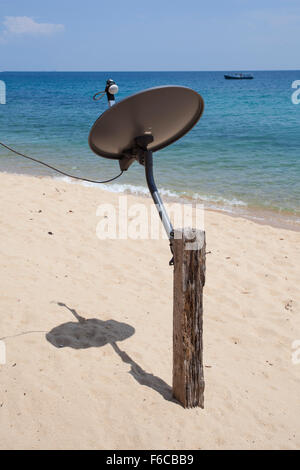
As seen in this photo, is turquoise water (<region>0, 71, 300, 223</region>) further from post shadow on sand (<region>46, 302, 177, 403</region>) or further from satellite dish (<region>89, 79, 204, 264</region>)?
satellite dish (<region>89, 79, 204, 264</region>)

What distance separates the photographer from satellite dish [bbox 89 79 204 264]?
2.90 meters

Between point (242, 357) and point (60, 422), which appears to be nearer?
point (60, 422)

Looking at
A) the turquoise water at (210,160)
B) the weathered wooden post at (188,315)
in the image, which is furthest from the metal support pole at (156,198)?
the turquoise water at (210,160)

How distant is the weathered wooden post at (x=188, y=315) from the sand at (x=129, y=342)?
0.16 metres

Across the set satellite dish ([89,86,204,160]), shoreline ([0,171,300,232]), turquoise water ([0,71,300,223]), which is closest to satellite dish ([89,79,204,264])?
satellite dish ([89,86,204,160])

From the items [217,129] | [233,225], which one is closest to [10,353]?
[233,225]

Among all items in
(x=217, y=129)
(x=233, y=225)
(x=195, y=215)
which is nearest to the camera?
(x=233, y=225)

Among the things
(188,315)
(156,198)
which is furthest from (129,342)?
(156,198)

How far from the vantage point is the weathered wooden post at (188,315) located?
108 inches

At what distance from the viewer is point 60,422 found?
2.87 meters

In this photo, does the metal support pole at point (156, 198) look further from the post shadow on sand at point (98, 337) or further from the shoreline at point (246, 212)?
the shoreline at point (246, 212)

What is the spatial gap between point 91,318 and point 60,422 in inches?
54.4
